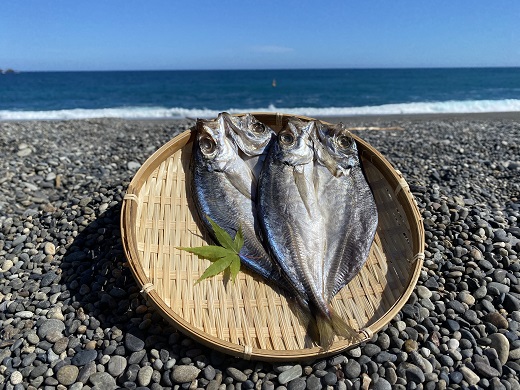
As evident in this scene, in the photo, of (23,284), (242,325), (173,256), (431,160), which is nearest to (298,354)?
(242,325)

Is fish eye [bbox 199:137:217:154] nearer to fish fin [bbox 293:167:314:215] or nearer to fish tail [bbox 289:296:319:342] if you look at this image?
fish fin [bbox 293:167:314:215]

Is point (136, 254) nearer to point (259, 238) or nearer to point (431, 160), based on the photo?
point (259, 238)

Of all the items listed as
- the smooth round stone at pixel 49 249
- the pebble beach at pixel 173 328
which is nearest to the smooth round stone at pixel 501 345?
the pebble beach at pixel 173 328

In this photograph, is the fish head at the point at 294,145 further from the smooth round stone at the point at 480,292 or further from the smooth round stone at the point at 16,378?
the smooth round stone at the point at 16,378

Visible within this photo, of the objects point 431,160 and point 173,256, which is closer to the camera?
point 173,256

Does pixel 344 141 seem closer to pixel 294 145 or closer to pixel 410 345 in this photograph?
pixel 294 145

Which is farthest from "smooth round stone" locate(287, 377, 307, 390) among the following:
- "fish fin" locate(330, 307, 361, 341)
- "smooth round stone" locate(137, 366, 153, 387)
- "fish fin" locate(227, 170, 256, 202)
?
"fish fin" locate(227, 170, 256, 202)
